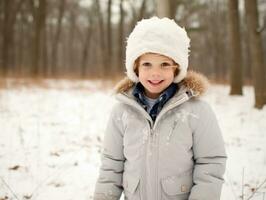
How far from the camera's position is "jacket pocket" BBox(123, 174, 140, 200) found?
2.15 metres

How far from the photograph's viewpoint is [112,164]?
2309 millimetres

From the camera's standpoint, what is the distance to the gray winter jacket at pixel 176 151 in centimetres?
211

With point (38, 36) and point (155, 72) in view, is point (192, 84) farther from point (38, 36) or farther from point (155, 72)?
point (38, 36)

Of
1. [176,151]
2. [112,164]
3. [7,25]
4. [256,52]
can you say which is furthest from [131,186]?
[7,25]

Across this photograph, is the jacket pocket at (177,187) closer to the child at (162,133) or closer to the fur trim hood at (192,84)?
the child at (162,133)

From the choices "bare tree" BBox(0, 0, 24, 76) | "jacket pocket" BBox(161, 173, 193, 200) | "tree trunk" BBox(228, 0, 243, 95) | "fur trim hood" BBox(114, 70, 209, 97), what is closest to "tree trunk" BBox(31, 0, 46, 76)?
"bare tree" BBox(0, 0, 24, 76)

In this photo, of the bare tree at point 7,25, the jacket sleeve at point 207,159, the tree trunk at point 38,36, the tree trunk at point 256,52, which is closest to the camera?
the jacket sleeve at point 207,159

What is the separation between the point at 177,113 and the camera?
2160mm

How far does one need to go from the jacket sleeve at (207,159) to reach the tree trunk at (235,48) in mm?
9298

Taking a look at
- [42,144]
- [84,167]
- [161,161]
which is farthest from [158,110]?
[42,144]

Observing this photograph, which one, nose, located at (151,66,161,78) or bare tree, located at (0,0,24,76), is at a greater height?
bare tree, located at (0,0,24,76)

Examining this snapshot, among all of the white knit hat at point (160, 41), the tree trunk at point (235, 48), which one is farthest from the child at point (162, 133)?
the tree trunk at point (235, 48)

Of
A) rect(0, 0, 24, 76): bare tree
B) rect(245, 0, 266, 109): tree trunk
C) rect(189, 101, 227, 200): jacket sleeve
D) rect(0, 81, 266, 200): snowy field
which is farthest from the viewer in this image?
rect(0, 0, 24, 76): bare tree

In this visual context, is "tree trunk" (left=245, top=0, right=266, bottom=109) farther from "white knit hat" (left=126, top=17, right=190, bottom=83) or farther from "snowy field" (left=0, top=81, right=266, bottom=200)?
"white knit hat" (left=126, top=17, right=190, bottom=83)
